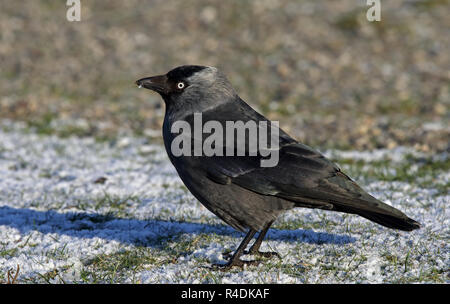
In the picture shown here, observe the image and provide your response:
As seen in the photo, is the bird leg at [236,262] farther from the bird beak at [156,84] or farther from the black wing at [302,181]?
the bird beak at [156,84]

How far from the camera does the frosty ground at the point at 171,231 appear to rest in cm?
452

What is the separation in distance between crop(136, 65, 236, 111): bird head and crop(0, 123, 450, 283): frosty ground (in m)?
1.31

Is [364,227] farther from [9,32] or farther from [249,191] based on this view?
[9,32]

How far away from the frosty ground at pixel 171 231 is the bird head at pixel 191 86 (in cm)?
131

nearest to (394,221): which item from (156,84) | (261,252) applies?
(261,252)

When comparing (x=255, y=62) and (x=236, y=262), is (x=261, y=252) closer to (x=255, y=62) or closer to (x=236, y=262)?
(x=236, y=262)

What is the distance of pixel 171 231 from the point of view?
5578 millimetres

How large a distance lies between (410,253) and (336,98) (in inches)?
329

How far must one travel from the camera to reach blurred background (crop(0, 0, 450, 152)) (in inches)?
434

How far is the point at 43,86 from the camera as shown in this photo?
12.9 meters

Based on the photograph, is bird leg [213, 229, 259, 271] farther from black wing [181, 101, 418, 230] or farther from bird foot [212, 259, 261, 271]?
black wing [181, 101, 418, 230]

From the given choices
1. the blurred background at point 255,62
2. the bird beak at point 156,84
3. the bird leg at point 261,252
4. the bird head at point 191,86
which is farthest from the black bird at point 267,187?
the blurred background at point 255,62

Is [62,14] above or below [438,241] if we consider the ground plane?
above
